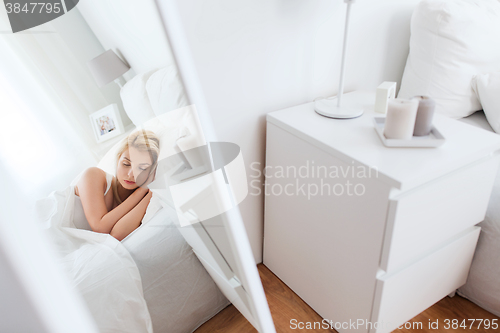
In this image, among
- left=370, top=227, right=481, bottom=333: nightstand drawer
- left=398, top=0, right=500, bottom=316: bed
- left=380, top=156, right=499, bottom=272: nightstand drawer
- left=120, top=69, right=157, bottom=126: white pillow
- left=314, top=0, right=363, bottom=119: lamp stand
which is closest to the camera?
left=120, top=69, right=157, bottom=126: white pillow

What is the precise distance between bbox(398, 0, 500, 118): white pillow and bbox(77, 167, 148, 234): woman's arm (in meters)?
1.15

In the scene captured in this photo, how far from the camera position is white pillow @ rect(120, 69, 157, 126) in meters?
0.49

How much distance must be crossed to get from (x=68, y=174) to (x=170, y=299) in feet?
1.05

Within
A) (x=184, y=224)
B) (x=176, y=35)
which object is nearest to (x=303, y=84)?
(x=176, y=35)

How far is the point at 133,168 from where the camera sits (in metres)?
0.51

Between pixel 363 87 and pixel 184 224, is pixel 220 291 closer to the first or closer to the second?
pixel 184 224

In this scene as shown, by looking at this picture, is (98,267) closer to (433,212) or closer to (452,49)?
(433,212)

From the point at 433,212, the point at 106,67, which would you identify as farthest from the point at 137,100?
the point at 433,212

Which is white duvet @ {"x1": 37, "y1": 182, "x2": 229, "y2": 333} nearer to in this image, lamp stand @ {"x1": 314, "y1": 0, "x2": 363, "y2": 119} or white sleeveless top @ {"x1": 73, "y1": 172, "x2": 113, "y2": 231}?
white sleeveless top @ {"x1": 73, "y1": 172, "x2": 113, "y2": 231}

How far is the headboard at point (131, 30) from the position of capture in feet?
1.49

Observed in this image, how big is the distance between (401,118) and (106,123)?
64cm

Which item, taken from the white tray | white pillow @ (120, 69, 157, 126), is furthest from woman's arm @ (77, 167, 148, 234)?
the white tray

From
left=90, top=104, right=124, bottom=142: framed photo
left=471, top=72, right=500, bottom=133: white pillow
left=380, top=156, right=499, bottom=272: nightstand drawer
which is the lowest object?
left=380, top=156, right=499, bottom=272: nightstand drawer

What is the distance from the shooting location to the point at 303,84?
108 centimetres
